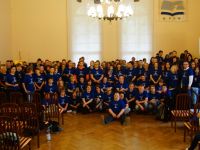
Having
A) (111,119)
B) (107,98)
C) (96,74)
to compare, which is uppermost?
(96,74)

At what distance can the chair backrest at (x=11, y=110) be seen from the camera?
6.03 m

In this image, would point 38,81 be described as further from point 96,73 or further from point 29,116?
point 29,116

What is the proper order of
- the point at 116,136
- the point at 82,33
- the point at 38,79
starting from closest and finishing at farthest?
the point at 116,136 → the point at 38,79 → the point at 82,33

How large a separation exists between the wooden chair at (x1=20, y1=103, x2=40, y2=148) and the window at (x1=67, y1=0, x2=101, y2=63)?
7487 millimetres

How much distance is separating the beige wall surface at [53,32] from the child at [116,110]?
209 inches

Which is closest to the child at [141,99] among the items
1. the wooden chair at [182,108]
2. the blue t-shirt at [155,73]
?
the blue t-shirt at [155,73]

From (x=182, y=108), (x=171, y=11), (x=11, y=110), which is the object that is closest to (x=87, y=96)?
(x=182, y=108)

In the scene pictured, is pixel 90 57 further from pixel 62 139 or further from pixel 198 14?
pixel 62 139

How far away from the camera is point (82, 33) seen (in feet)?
44.2

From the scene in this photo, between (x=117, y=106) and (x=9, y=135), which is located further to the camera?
(x=117, y=106)

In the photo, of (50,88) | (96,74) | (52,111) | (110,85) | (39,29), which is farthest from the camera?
(39,29)

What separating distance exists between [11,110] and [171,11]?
9.16 metres

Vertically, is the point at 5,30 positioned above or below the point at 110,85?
above

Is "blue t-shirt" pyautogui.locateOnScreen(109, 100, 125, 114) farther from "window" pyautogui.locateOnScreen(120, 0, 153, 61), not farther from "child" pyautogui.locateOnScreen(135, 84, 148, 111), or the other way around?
"window" pyautogui.locateOnScreen(120, 0, 153, 61)
